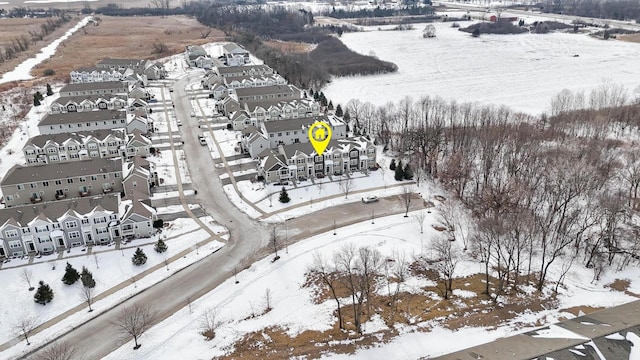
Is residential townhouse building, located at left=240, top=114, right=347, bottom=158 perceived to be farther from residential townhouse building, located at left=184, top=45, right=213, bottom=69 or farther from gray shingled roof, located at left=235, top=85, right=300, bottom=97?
residential townhouse building, located at left=184, top=45, right=213, bottom=69

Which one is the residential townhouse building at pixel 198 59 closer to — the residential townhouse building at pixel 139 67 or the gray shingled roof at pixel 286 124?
the residential townhouse building at pixel 139 67

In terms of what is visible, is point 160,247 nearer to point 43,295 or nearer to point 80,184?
point 43,295

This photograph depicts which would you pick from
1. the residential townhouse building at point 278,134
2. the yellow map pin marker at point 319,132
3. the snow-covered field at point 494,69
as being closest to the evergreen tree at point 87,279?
the residential townhouse building at point 278,134

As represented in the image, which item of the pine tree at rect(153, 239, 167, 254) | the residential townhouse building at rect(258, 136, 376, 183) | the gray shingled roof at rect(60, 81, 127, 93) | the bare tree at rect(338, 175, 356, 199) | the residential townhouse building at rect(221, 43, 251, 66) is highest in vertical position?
the residential townhouse building at rect(221, 43, 251, 66)

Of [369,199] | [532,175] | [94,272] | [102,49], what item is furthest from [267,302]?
[102,49]

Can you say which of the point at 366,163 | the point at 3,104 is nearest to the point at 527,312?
the point at 366,163

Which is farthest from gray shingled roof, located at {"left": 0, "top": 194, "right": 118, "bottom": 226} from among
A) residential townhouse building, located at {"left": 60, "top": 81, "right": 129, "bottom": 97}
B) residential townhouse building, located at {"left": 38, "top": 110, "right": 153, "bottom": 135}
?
residential townhouse building, located at {"left": 60, "top": 81, "right": 129, "bottom": 97}
